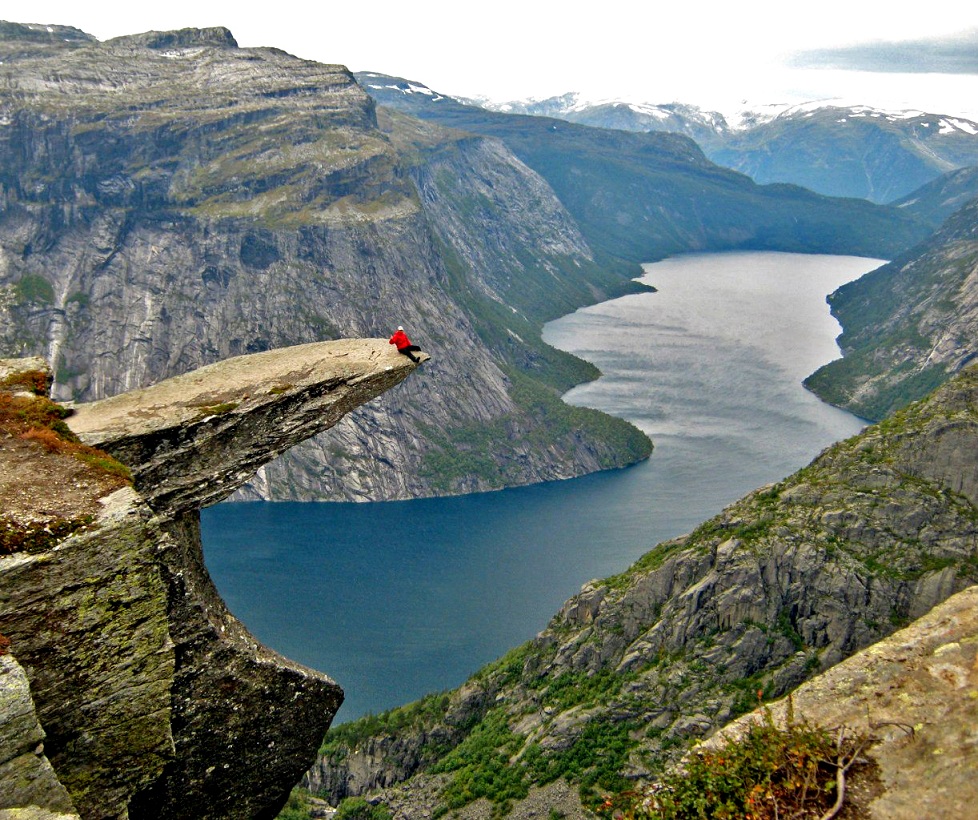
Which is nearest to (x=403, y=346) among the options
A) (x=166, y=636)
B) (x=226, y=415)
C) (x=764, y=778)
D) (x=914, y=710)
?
(x=226, y=415)

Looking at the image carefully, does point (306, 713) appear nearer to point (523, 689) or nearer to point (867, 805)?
point (867, 805)

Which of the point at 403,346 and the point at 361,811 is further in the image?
the point at 361,811

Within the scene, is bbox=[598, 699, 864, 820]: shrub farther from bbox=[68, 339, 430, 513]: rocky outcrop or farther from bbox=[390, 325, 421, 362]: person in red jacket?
bbox=[390, 325, 421, 362]: person in red jacket

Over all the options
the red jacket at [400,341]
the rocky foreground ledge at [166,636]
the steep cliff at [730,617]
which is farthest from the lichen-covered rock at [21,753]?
the steep cliff at [730,617]

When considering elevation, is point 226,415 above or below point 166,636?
above

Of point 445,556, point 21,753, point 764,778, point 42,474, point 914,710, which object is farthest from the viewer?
point 445,556

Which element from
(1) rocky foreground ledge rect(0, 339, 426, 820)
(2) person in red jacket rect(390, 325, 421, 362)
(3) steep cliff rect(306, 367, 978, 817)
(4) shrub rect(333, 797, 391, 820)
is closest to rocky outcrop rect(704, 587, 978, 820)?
(1) rocky foreground ledge rect(0, 339, 426, 820)

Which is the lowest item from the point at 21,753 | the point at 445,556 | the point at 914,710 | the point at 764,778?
the point at 445,556

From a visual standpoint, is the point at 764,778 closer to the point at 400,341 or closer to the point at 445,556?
the point at 400,341
